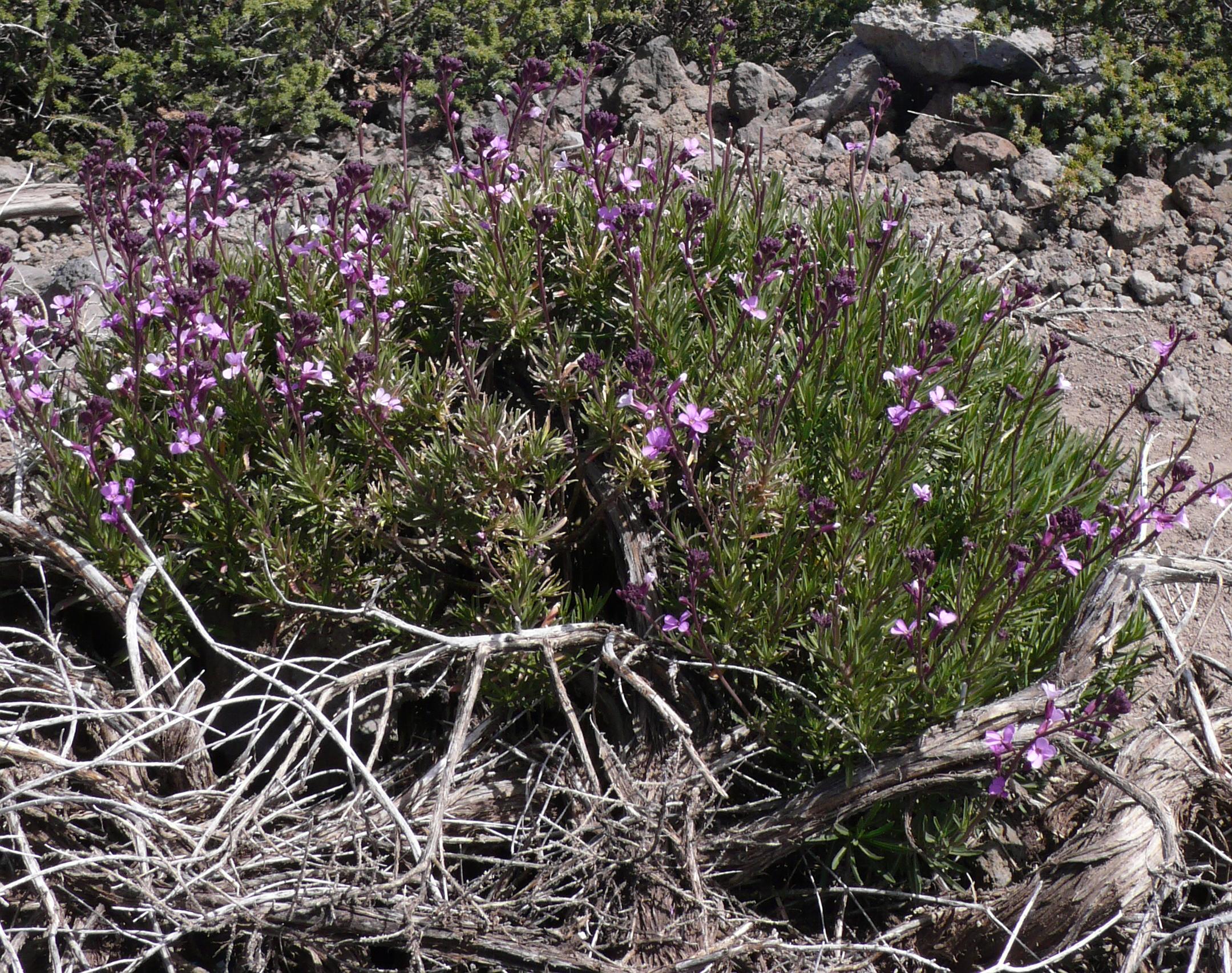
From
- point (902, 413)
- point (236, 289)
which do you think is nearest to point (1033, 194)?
point (902, 413)

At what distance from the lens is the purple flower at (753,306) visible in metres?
3.11

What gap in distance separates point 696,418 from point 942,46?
14.1 feet

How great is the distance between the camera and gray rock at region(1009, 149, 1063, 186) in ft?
18.2

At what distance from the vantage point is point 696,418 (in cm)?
289

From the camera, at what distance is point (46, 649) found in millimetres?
3393

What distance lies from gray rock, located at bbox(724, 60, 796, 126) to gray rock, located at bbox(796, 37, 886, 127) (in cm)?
17

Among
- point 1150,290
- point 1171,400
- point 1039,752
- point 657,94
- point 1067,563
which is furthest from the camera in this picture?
point 657,94

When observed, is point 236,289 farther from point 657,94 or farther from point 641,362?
point 657,94

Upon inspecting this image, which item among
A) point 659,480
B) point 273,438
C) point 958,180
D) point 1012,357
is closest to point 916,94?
point 958,180

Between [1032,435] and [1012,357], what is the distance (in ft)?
1.13

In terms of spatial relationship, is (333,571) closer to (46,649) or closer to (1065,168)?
(46,649)

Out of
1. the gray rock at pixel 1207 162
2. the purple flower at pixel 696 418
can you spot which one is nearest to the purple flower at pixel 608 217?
the purple flower at pixel 696 418

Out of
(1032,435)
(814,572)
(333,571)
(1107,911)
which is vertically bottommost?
(1107,911)

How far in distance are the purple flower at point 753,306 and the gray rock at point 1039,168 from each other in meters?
3.11
